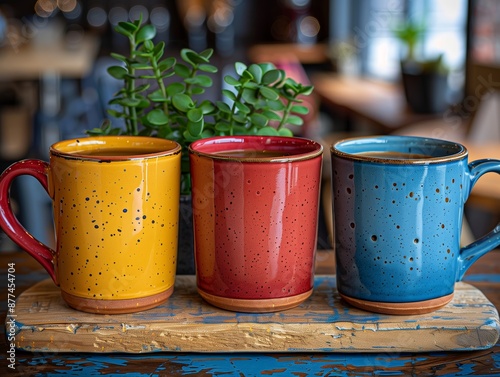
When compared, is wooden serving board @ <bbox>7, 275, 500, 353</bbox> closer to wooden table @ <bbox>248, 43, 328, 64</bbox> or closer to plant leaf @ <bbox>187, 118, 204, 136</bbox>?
plant leaf @ <bbox>187, 118, 204, 136</bbox>

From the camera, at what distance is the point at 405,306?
0.65 metres

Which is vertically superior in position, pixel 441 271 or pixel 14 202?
pixel 441 271

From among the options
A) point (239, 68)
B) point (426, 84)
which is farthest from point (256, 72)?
point (426, 84)

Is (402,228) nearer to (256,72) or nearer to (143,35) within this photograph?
(256,72)

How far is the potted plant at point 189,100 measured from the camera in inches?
28.3

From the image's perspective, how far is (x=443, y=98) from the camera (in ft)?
9.64

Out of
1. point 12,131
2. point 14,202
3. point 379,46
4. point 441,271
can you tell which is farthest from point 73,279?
point 379,46

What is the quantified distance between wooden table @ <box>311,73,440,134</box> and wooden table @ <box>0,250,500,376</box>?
207 cm

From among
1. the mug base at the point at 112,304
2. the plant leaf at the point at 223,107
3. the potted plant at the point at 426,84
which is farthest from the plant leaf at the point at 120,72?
the potted plant at the point at 426,84

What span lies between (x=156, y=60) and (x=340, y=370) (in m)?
0.36

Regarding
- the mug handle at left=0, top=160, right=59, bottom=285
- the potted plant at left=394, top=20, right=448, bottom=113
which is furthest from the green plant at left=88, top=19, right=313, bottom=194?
the potted plant at left=394, top=20, right=448, bottom=113

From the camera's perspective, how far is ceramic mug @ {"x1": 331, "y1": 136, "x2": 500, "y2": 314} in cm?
62

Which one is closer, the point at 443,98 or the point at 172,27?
the point at 443,98

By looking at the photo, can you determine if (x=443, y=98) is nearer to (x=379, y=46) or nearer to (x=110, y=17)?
(x=379, y=46)
